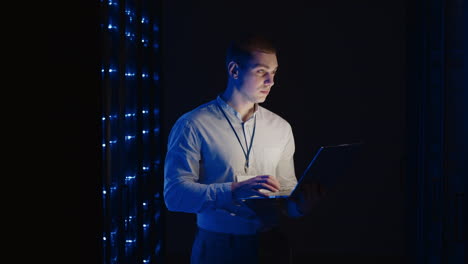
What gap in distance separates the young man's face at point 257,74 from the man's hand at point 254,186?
43cm

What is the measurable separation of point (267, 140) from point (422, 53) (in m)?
0.97

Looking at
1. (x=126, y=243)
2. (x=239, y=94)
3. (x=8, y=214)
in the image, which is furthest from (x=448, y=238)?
(x=8, y=214)

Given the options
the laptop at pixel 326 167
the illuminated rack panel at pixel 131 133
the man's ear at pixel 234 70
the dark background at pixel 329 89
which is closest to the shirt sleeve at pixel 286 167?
the laptop at pixel 326 167

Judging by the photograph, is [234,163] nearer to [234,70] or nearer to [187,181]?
[187,181]

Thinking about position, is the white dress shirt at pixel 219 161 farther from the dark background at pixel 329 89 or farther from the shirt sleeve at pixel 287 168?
the dark background at pixel 329 89

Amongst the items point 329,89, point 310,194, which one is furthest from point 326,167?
point 329,89

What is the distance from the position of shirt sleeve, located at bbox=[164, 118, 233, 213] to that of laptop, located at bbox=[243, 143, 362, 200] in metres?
0.13

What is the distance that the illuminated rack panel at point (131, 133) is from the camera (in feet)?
6.88

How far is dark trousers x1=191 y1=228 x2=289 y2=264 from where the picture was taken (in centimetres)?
227

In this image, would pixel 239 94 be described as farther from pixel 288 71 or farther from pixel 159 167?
pixel 288 71

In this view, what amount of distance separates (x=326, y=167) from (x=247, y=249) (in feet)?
1.64

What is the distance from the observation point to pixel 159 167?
3.61 m

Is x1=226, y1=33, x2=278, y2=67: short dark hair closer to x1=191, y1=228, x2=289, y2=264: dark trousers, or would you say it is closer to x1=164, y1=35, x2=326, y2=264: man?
x1=164, y1=35, x2=326, y2=264: man

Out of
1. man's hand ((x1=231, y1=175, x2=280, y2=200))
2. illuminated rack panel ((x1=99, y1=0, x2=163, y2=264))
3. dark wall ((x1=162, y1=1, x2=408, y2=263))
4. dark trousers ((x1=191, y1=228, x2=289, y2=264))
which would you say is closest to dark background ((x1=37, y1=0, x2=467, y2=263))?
dark wall ((x1=162, y1=1, x2=408, y2=263))
